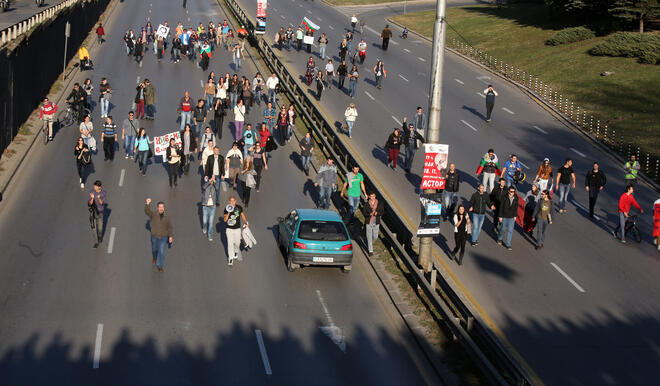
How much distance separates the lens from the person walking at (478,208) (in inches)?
810

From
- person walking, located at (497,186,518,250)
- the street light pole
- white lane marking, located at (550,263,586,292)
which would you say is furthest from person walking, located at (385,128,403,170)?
the street light pole

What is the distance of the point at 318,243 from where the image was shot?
18.3 metres

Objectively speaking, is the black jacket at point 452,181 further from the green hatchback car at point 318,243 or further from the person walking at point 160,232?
the person walking at point 160,232

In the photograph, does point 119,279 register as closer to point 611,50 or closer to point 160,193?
point 160,193

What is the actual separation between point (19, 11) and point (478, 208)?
47055mm

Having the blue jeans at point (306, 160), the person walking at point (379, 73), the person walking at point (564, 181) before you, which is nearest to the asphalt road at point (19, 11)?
the person walking at point (379, 73)

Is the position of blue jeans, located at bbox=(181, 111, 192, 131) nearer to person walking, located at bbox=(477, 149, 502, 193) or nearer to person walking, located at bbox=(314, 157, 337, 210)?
person walking, located at bbox=(314, 157, 337, 210)

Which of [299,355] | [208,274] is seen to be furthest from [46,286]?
[299,355]

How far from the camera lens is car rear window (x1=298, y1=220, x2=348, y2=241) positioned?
60.4 ft

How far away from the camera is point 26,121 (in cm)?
3125

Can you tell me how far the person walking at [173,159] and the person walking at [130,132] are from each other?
2.99 metres

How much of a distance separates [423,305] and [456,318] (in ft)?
4.96

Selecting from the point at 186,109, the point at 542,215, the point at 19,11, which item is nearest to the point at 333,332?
the point at 542,215

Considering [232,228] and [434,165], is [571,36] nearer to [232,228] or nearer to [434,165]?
[434,165]
